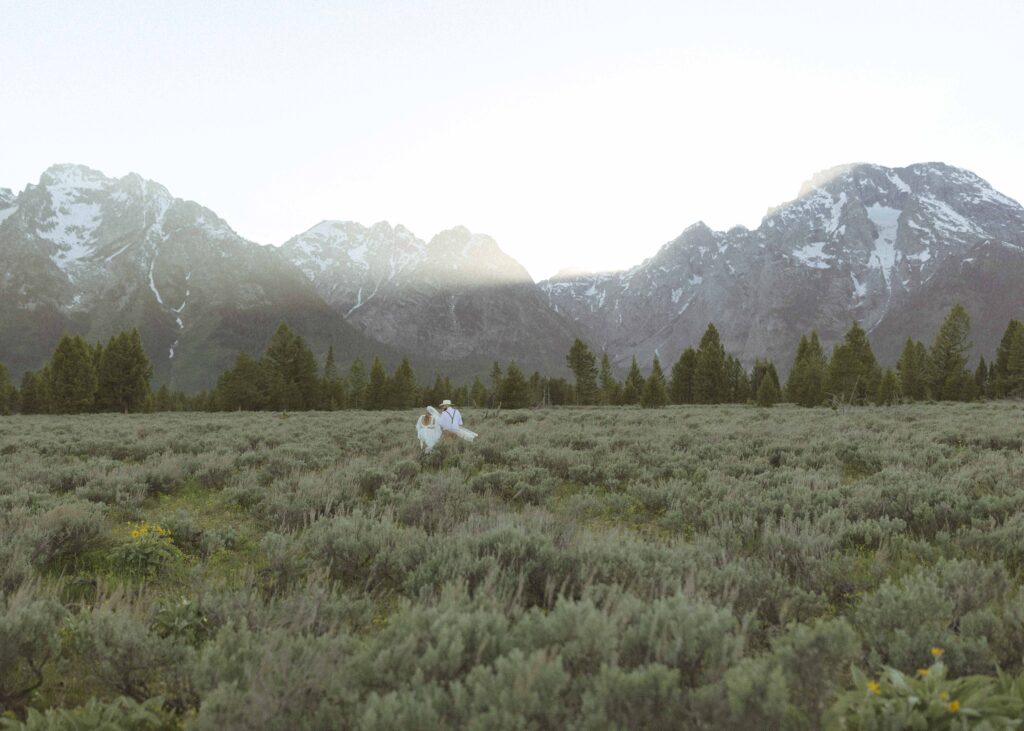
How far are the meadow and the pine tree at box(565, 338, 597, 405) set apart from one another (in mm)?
64924

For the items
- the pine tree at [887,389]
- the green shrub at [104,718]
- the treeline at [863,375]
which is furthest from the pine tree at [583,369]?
the green shrub at [104,718]

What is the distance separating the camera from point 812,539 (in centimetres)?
500

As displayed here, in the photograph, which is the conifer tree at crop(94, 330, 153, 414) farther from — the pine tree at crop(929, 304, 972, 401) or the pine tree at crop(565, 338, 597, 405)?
the pine tree at crop(929, 304, 972, 401)

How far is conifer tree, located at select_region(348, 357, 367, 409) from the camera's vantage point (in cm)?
7400

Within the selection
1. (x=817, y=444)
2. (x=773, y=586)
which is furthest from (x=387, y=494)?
(x=817, y=444)

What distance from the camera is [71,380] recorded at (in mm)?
47562

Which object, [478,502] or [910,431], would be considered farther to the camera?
[910,431]

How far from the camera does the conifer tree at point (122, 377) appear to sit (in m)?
49.8

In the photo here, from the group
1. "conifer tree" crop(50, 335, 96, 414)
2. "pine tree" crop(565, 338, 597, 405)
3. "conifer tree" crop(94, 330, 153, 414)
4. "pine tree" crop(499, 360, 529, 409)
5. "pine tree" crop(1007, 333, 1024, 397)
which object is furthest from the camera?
"pine tree" crop(565, 338, 597, 405)

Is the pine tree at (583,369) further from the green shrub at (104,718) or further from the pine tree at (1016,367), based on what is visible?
the green shrub at (104,718)

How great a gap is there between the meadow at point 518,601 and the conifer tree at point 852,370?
176ft

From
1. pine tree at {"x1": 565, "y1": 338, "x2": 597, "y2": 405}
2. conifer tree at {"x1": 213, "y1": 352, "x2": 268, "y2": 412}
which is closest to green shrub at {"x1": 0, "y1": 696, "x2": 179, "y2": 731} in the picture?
conifer tree at {"x1": 213, "y1": 352, "x2": 268, "y2": 412}

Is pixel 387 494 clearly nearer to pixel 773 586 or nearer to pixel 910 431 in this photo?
pixel 773 586

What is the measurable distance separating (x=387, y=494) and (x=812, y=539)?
5486 mm
